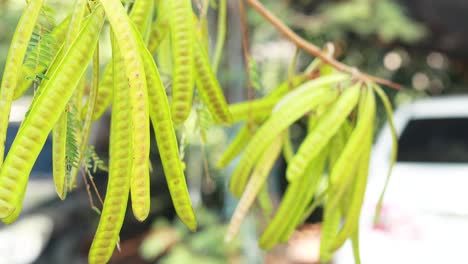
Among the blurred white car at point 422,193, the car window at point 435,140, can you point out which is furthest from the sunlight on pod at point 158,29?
the car window at point 435,140

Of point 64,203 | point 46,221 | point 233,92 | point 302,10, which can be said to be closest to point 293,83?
point 46,221

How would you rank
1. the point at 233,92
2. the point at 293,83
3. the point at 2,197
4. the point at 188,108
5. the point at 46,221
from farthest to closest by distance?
the point at 233,92, the point at 46,221, the point at 293,83, the point at 188,108, the point at 2,197

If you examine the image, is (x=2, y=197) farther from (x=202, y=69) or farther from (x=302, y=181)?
(x=302, y=181)

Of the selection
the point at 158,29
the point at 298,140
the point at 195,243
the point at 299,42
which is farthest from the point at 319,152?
the point at 298,140

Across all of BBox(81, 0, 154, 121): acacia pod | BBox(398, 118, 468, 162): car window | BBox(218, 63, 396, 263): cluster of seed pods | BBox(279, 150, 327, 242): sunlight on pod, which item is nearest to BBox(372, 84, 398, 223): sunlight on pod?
BBox(218, 63, 396, 263): cluster of seed pods

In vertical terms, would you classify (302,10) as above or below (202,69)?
below
